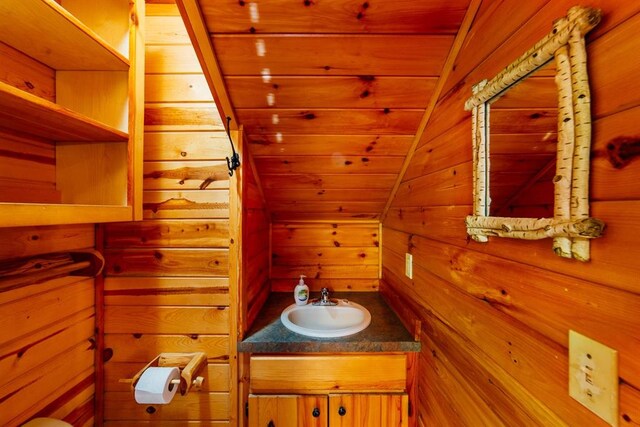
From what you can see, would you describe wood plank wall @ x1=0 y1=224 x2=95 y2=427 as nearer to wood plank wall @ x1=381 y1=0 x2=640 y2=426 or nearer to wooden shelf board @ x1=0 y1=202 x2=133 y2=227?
wooden shelf board @ x1=0 y1=202 x2=133 y2=227

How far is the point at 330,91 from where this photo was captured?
3.11 feet

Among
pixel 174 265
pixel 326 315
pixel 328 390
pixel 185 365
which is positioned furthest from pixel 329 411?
pixel 174 265

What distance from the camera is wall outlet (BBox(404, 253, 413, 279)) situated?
3.85 ft

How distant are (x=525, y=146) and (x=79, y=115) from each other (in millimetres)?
1250

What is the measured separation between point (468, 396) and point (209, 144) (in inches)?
54.0

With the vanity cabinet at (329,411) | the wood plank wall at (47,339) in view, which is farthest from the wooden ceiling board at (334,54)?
the vanity cabinet at (329,411)

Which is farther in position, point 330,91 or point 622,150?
point 330,91

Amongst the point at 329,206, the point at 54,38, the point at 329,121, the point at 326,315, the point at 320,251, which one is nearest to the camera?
the point at 54,38

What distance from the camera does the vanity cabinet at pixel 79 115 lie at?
0.76 m

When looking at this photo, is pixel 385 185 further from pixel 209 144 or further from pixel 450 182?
pixel 209 144

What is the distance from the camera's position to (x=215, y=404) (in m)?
1.16

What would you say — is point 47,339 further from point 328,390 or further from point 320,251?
point 320,251

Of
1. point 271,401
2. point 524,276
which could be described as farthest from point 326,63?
point 271,401

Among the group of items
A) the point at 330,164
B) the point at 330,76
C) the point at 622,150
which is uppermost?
the point at 330,76
